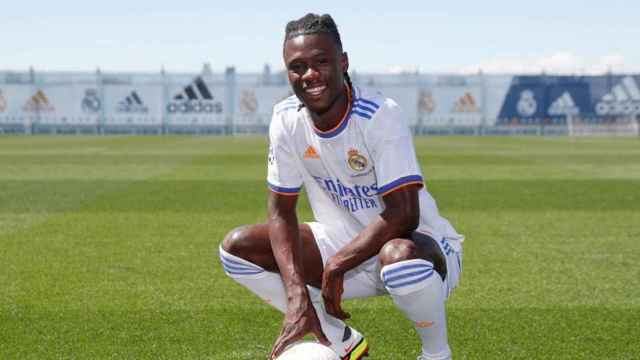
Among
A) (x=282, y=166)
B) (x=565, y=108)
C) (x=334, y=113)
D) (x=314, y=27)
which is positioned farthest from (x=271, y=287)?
(x=565, y=108)

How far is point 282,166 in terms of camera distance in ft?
14.1

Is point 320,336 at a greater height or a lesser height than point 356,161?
lesser

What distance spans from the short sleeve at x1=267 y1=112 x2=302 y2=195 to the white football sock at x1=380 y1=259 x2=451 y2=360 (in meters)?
0.70

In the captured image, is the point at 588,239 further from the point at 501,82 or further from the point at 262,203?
the point at 501,82

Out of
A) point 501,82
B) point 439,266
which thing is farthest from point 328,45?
point 501,82

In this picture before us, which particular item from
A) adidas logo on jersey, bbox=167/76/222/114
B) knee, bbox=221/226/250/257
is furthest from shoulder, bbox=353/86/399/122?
adidas logo on jersey, bbox=167/76/222/114

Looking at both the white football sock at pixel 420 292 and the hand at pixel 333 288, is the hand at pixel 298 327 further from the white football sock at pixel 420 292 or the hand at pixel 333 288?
the white football sock at pixel 420 292

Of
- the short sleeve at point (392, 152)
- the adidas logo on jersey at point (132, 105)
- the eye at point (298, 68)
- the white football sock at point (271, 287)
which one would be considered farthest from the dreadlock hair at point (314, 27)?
the adidas logo on jersey at point (132, 105)

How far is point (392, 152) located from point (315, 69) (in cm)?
48

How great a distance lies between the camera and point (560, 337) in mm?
5094

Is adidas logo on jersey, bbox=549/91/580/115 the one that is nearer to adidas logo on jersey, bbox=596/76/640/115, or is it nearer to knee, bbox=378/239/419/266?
adidas logo on jersey, bbox=596/76/640/115

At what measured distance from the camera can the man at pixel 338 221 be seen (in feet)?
12.7

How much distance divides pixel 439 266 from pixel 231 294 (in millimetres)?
2676

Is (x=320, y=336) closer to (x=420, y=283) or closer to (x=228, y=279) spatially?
(x=420, y=283)
